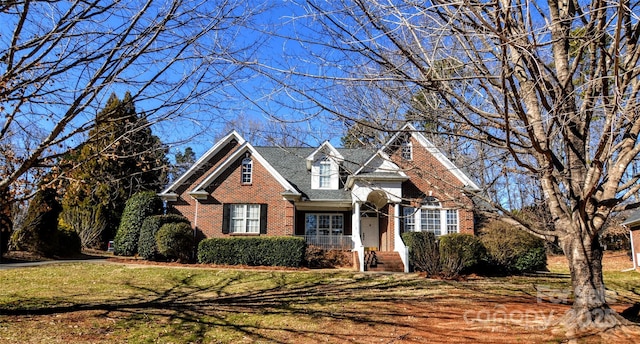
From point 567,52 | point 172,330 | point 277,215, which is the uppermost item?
point 567,52

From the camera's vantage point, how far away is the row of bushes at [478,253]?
15.4 meters

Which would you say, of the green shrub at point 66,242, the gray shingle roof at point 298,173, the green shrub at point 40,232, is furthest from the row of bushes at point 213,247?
the green shrub at point 66,242

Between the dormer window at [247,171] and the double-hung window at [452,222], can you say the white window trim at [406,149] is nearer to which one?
the double-hung window at [452,222]

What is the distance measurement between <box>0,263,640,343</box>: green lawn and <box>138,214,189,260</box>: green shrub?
14.3 ft

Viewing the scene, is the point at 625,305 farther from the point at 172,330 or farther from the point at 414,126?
the point at 172,330

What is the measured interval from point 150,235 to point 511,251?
15.2m

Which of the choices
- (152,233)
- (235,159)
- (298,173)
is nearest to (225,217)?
(235,159)

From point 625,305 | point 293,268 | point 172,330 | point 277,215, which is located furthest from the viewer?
point 277,215

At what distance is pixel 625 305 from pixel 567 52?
5.55 meters

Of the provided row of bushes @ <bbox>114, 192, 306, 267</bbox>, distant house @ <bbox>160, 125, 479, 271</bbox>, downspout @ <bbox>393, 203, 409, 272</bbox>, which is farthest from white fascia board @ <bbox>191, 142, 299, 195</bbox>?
downspout @ <bbox>393, 203, 409, 272</bbox>

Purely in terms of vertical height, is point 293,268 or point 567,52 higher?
point 567,52

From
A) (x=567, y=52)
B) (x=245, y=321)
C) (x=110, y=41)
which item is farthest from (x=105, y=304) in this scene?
(x=567, y=52)

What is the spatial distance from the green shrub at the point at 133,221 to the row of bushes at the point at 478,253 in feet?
39.9

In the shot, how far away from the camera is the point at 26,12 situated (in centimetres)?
605
